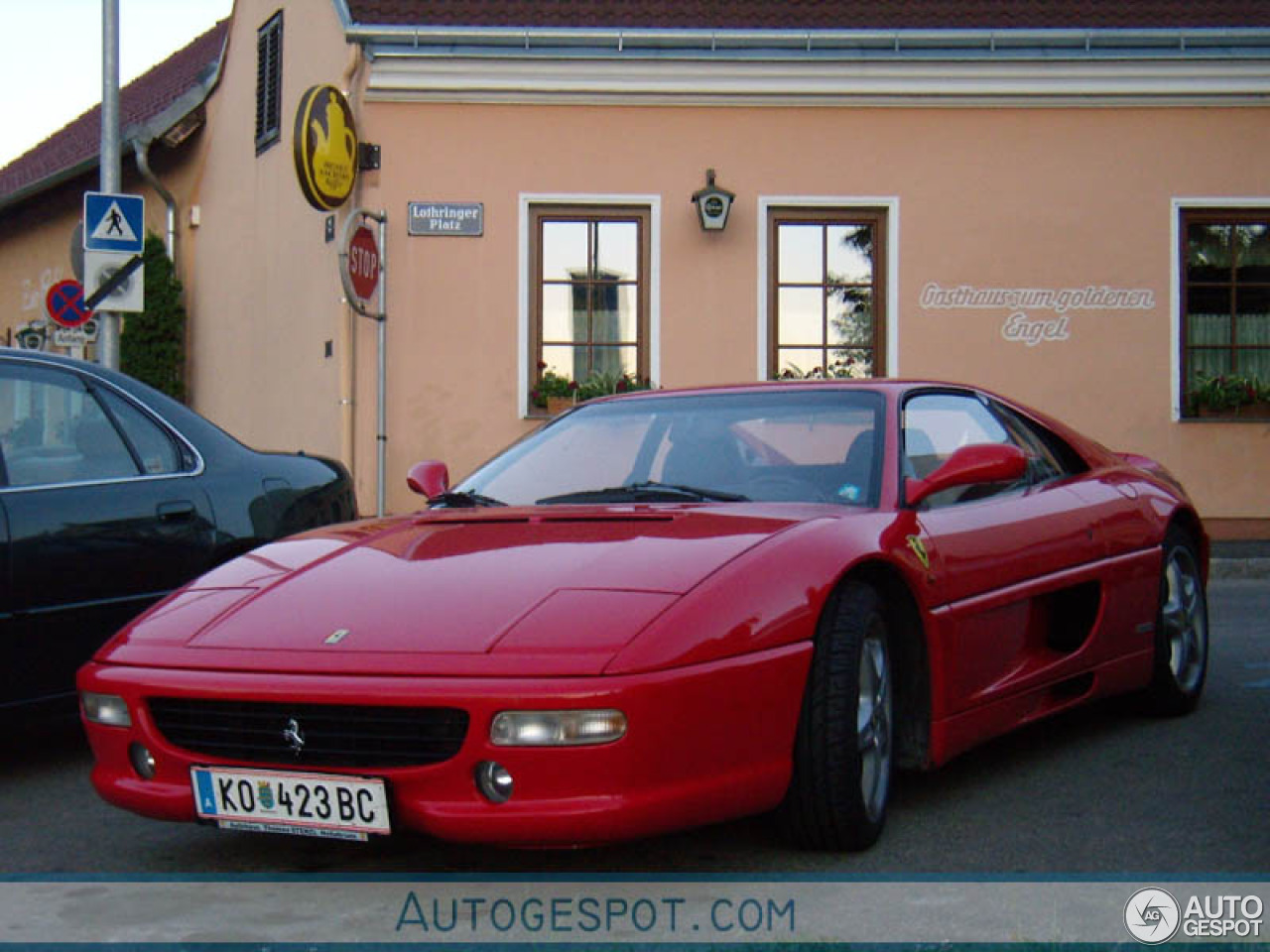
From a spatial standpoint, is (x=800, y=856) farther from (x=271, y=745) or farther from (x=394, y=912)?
(x=271, y=745)

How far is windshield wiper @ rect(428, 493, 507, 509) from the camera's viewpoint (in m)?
4.86

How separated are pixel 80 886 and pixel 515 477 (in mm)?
1808

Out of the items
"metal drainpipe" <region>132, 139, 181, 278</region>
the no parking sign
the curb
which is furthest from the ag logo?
"metal drainpipe" <region>132, 139, 181, 278</region>

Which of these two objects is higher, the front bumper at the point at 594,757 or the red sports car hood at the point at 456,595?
the red sports car hood at the point at 456,595

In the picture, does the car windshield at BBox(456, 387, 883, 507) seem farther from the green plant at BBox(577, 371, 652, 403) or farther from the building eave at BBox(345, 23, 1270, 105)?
the building eave at BBox(345, 23, 1270, 105)

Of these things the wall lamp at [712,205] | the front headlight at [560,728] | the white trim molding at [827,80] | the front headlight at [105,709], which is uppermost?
the white trim molding at [827,80]

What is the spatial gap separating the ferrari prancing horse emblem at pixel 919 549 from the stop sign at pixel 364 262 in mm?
9492

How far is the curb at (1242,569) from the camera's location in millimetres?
12469

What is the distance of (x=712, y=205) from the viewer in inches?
553

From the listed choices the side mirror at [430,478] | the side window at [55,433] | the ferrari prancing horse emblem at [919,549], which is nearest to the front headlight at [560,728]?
the ferrari prancing horse emblem at [919,549]

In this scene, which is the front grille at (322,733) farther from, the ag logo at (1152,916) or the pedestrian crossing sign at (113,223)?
the pedestrian crossing sign at (113,223)

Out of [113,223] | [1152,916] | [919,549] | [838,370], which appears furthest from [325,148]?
[1152,916]

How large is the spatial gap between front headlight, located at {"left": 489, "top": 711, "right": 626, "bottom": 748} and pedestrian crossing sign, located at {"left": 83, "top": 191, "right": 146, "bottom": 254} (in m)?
9.50

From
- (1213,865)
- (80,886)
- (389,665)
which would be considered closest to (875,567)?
(1213,865)
